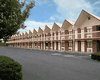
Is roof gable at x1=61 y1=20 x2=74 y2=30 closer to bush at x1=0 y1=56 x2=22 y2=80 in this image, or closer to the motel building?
the motel building

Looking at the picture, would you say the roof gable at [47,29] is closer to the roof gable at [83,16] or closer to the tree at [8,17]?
the roof gable at [83,16]

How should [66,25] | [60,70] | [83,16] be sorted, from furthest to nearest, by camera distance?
[66,25] → [83,16] → [60,70]

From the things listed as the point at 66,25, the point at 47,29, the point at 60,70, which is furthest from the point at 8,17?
the point at 47,29

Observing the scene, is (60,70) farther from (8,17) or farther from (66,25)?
(66,25)

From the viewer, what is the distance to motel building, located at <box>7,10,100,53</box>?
4409 centimetres

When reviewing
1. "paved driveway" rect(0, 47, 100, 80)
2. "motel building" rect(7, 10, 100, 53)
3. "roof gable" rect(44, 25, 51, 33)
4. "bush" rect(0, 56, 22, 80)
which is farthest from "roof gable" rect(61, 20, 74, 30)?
"bush" rect(0, 56, 22, 80)

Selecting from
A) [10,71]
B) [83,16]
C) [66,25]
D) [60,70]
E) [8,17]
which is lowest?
[60,70]

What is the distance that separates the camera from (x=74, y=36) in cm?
4966

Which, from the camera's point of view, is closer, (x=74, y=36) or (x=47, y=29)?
(x=74, y=36)

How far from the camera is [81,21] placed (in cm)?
4803

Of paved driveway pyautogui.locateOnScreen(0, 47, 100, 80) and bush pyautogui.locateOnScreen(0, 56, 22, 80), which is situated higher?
bush pyautogui.locateOnScreen(0, 56, 22, 80)

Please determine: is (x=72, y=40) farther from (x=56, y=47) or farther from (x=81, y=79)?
(x=81, y=79)

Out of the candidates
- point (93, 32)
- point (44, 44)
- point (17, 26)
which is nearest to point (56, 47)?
point (44, 44)

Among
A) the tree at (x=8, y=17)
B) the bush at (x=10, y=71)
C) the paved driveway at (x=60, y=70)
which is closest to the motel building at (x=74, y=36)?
the paved driveway at (x=60, y=70)
